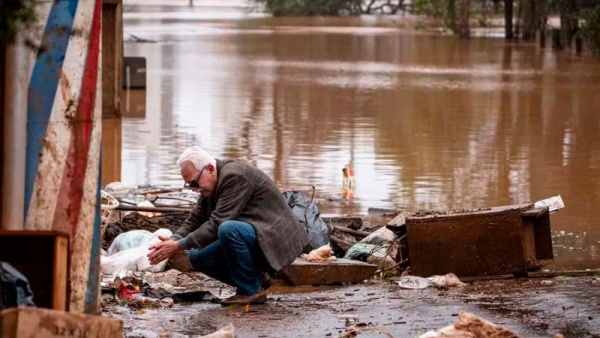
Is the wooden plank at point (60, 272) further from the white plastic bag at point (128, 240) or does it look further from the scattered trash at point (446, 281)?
the white plastic bag at point (128, 240)

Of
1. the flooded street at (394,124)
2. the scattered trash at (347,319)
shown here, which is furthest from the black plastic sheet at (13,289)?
the flooded street at (394,124)

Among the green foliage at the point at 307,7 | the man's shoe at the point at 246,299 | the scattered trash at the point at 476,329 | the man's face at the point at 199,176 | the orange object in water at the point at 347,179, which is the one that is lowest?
the man's shoe at the point at 246,299

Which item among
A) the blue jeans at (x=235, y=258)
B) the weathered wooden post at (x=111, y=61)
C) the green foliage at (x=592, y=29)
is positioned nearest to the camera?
the blue jeans at (x=235, y=258)

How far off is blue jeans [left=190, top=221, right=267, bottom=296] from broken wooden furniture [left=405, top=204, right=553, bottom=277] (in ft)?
4.25

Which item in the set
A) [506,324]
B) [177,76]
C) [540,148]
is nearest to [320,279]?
[506,324]

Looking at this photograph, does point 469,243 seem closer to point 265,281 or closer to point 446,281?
point 446,281

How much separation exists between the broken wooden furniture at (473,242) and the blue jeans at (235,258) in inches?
51.0

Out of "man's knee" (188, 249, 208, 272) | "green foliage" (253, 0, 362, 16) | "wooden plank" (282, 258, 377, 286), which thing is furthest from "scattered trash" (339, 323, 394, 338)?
"green foliage" (253, 0, 362, 16)

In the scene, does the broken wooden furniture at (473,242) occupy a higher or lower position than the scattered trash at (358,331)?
higher

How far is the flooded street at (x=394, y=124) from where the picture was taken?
14.8 meters

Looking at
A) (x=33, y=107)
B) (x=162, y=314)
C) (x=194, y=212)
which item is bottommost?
(x=162, y=314)

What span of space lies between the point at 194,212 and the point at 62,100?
2.94 meters

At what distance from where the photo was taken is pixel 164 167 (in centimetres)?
1648

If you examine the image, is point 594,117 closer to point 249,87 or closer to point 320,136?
point 320,136
